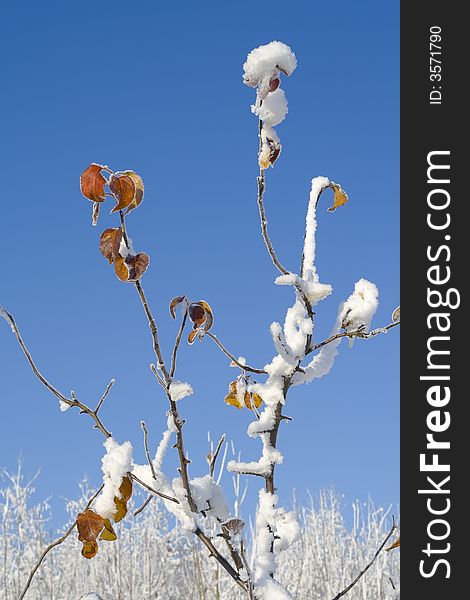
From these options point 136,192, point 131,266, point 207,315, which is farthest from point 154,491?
point 136,192

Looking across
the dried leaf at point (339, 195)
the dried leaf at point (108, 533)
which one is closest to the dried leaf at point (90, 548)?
the dried leaf at point (108, 533)

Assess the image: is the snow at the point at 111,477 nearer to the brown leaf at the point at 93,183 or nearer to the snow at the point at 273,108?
the brown leaf at the point at 93,183

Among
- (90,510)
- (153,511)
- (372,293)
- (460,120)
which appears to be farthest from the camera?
(153,511)

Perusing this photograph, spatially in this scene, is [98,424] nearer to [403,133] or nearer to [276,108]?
[276,108]

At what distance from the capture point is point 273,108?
156cm

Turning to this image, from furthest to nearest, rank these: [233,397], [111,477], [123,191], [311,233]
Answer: [233,397], [311,233], [111,477], [123,191]

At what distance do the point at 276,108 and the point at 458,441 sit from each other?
90cm

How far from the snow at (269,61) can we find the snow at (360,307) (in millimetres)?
496

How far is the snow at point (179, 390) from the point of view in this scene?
146cm

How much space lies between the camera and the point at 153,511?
8523 mm

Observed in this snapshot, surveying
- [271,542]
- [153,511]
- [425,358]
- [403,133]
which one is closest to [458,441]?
[425,358]

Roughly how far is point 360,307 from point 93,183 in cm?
63

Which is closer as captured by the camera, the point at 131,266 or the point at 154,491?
the point at 131,266

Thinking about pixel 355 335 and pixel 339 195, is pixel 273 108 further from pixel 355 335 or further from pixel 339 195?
pixel 355 335
